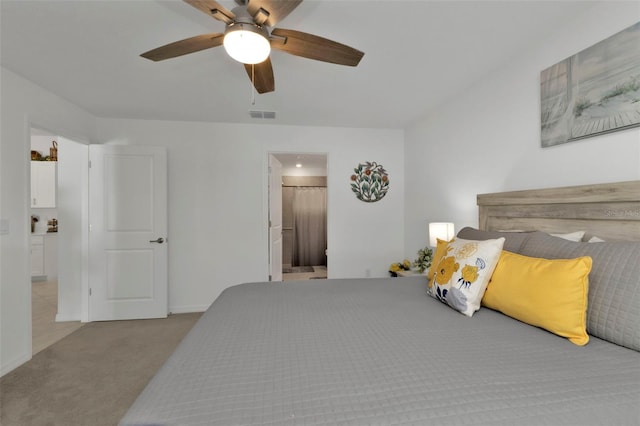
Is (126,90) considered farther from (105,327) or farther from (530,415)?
(530,415)

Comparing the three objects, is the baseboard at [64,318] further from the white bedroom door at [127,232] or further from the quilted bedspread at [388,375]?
the quilted bedspread at [388,375]

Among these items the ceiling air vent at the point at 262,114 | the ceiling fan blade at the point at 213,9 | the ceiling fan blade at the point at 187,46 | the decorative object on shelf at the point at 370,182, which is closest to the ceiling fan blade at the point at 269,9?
the ceiling fan blade at the point at 213,9

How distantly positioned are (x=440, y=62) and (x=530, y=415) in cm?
226

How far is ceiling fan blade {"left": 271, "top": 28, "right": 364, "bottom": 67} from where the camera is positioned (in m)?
1.41

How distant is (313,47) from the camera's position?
1.50 metres

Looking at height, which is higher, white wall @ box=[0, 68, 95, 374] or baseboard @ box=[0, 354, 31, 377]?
white wall @ box=[0, 68, 95, 374]

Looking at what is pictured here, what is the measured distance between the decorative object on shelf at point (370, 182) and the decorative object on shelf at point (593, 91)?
215cm

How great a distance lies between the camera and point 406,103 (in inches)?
116

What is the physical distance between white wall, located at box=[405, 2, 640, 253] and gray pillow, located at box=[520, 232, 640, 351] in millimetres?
607

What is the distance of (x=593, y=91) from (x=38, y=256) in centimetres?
742

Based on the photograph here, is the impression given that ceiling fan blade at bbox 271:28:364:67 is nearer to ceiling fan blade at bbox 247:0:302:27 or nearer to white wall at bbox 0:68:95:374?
ceiling fan blade at bbox 247:0:302:27

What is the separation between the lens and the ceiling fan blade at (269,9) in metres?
1.23

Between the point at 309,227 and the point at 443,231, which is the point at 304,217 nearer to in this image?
the point at 309,227

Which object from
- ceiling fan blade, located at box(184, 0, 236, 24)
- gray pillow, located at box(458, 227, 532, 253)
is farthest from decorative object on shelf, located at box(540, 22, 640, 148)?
ceiling fan blade, located at box(184, 0, 236, 24)
